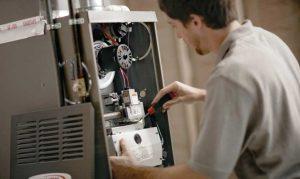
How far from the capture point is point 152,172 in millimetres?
1327

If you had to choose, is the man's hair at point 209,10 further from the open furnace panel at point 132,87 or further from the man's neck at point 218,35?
the open furnace panel at point 132,87

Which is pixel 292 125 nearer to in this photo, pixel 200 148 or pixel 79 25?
pixel 200 148

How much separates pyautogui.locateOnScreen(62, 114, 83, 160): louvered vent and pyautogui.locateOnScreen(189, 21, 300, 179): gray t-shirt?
430 mm

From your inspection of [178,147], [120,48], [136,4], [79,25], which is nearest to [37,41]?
[79,25]

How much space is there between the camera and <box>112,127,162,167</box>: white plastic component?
62.2 inches

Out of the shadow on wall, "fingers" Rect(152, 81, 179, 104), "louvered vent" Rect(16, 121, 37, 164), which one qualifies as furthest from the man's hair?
the shadow on wall

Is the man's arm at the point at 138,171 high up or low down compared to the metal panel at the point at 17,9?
down

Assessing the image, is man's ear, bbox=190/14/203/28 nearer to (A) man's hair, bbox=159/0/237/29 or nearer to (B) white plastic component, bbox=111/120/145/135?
(A) man's hair, bbox=159/0/237/29

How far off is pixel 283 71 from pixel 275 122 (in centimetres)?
16

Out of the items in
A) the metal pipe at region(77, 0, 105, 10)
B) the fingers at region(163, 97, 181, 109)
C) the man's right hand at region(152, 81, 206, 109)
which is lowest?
the fingers at region(163, 97, 181, 109)

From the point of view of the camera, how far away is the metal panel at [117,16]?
1426 mm

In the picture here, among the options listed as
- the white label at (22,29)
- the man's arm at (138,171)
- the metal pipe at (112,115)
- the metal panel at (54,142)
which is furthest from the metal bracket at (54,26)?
the man's arm at (138,171)

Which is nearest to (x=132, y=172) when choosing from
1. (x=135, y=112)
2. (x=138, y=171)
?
(x=138, y=171)

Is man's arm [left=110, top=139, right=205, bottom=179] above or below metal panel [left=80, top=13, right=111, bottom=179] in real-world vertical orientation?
below
